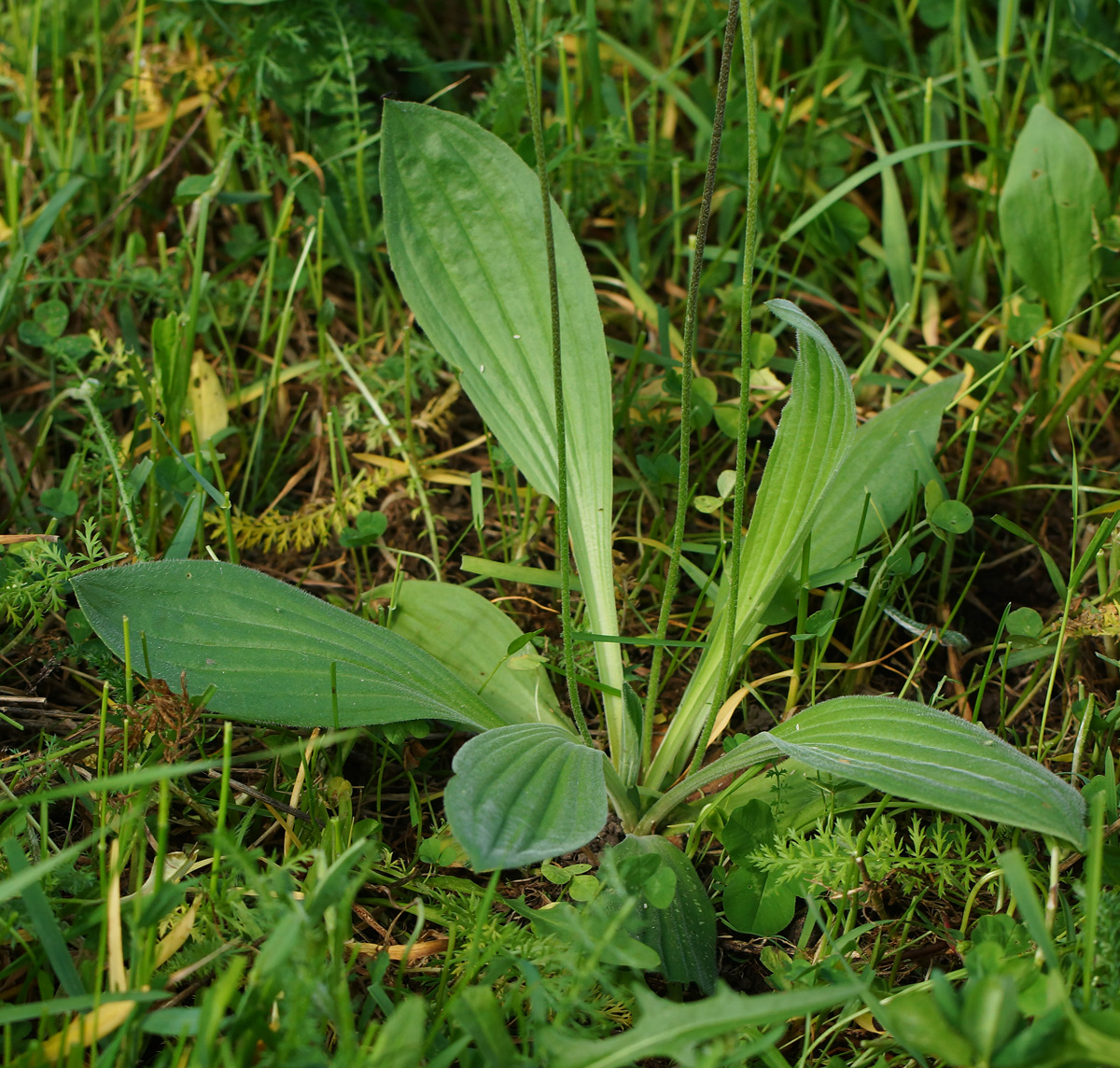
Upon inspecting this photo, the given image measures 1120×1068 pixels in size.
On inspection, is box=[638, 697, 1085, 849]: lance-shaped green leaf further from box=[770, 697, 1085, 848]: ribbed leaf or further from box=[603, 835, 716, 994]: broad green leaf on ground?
box=[603, 835, 716, 994]: broad green leaf on ground

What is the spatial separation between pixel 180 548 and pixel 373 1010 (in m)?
0.86

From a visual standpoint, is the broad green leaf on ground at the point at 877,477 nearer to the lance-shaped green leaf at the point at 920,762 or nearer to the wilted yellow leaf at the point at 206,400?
the lance-shaped green leaf at the point at 920,762

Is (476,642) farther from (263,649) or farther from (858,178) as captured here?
(858,178)

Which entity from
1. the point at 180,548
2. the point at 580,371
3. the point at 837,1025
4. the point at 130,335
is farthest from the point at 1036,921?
the point at 130,335

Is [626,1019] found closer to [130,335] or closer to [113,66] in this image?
[130,335]

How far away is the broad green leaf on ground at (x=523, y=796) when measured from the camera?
1.18 meters

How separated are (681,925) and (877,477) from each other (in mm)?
872

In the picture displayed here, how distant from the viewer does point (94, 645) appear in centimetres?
165

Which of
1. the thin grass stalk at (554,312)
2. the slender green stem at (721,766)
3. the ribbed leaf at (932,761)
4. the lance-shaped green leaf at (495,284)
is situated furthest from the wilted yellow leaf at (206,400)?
the ribbed leaf at (932,761)

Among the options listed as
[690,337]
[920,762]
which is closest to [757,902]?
[920,762]

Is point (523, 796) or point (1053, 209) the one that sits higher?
point (1053, 209)

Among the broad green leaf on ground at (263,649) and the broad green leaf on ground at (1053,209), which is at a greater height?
the broad green leaf on ground at (1053,209)

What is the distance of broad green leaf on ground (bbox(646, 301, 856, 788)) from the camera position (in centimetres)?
160

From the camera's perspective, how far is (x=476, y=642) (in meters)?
1.76
